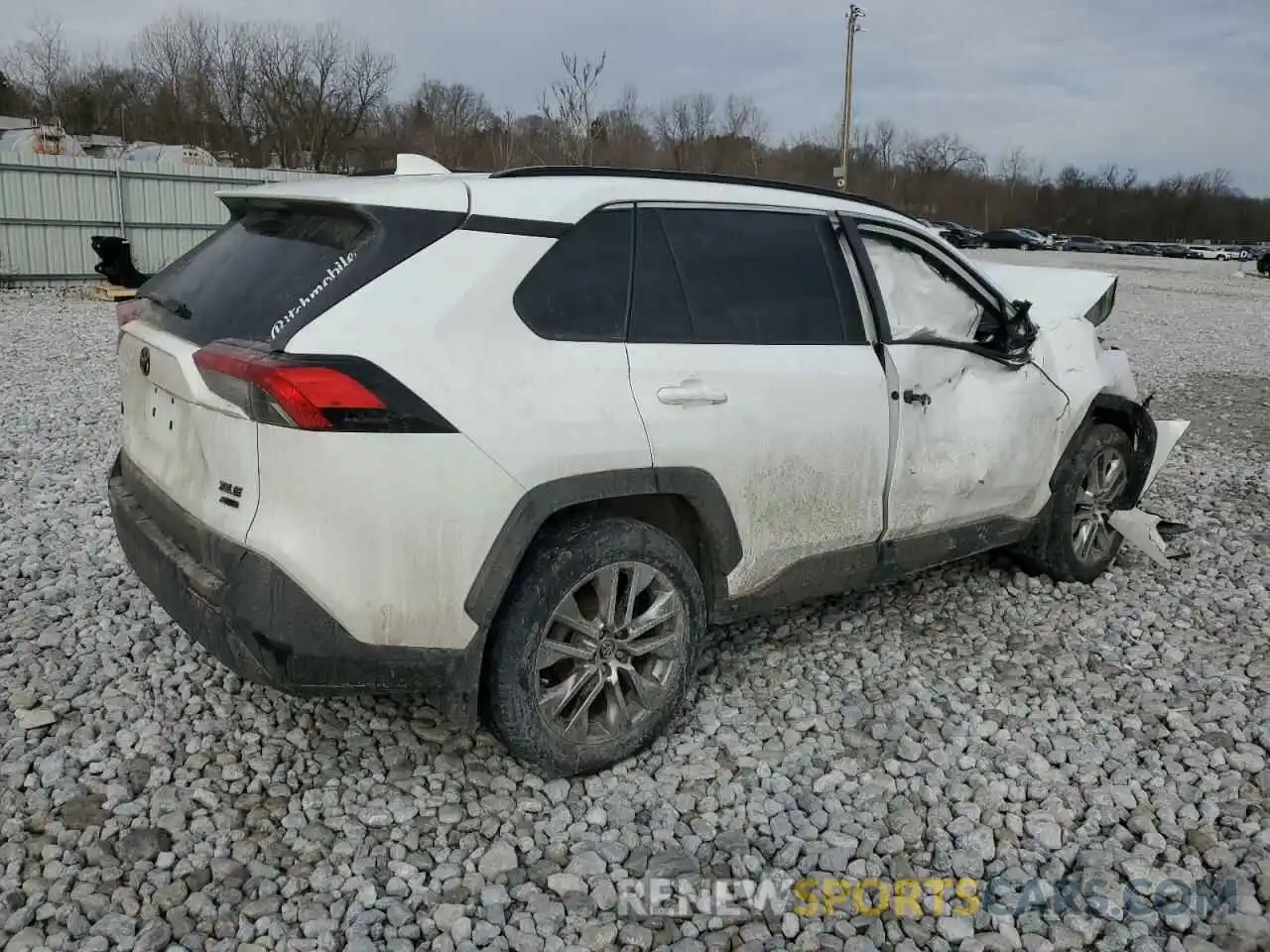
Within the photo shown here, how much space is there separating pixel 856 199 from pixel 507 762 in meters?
2.48

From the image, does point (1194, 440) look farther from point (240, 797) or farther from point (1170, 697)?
point (240, 797)

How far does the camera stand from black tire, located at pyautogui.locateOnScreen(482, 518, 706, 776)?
9.87 feet

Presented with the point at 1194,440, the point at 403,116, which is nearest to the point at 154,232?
the point at 1194,440

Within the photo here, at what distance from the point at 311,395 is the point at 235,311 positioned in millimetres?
558

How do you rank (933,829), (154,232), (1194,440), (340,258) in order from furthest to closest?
(154,232) < (1194,440) < (933,829) < (340,258)

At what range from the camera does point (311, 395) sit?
262 cm

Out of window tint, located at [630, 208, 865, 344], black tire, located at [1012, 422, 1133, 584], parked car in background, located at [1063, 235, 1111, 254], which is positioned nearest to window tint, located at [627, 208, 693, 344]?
window tint, located at [630, 208, 865, 344]

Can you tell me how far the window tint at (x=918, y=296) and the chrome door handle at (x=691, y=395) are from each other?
3.20 feet

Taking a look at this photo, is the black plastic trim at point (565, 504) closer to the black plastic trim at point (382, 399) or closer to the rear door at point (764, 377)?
the rear door at point (764, 377)

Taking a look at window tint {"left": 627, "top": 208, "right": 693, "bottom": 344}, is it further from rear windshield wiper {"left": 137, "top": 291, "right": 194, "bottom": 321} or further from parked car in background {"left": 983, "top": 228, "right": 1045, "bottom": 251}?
parked car in background {"left": 983, "top": 228, "right": 1045, "bottom": 251}

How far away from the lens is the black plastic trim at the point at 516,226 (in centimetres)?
294

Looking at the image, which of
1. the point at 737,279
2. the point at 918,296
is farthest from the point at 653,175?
the point at 918,296

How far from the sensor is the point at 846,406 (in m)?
3.64

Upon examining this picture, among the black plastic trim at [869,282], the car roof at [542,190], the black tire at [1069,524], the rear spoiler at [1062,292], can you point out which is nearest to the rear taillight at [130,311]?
the car roof at [542,190]
